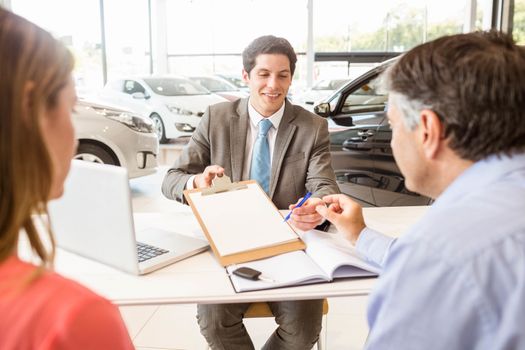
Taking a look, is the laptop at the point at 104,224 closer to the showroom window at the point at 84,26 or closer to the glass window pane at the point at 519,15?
the glass window pane at the point at 519,15

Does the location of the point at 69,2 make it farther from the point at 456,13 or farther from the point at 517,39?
the point at 517,39

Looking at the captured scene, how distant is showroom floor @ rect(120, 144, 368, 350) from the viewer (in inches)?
88.2

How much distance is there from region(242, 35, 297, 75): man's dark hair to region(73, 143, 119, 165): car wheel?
2451 mm

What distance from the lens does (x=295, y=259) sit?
1.29 metres

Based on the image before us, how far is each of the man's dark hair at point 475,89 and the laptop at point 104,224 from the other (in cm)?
67

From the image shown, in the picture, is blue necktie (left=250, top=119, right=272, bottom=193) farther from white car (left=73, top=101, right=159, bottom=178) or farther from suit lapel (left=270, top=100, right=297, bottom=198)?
white car (left=73, top=101, right=159, bottom=178)

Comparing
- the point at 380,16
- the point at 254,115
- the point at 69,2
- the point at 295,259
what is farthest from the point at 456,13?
the point at 295,259

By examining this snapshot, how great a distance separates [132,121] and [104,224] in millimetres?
3289

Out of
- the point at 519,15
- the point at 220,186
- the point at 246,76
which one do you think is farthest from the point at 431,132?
the point at 519,15

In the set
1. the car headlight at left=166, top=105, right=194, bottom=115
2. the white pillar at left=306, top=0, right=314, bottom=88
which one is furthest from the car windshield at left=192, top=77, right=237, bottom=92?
the white pillar at left=306, top=0, right=314, bottom=88

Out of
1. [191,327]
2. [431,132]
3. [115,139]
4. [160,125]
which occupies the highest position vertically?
[431,132]

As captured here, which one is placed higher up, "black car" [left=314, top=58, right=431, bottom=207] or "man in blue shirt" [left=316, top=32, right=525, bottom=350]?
"man in blue shirt" [left=316, top=32, right=525, bottom=350]

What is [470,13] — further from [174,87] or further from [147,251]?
[147,251]

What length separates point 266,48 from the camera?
1.94 metres
